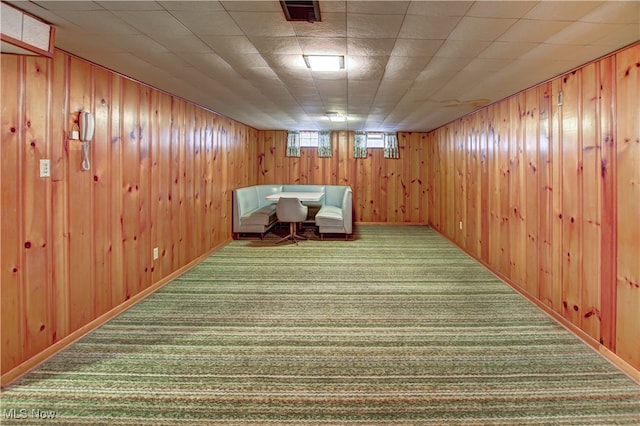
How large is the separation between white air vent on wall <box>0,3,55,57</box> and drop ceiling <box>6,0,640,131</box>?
0.06 m

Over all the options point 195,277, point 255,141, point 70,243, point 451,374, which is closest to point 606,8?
point 451,374

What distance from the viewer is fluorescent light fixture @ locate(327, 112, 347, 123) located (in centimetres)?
538

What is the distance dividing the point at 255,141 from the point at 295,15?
19.6 ft

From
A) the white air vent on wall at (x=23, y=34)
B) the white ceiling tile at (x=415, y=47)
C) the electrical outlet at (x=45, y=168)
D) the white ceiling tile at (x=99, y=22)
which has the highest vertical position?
the white ceiling tile at (x=415, y=47)

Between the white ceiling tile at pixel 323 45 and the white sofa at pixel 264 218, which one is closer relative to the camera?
the white ceiling tile at pixel 323 45

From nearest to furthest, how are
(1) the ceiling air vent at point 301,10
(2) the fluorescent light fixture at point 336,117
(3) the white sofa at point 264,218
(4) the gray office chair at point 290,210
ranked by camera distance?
(1) the ceiling air vent at point 301,10 < (2) the fluorescent light fixture at point 336,117 < (4) the gray office chair at point 290,210 < (3) the white sofa at point 264,218

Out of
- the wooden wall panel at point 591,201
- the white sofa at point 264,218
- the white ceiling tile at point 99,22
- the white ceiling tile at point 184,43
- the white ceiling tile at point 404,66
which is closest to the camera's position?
the white ceiling tile at point 99,22

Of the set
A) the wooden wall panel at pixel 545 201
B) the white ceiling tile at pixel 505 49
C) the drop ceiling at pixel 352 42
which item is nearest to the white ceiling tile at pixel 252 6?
the drop ceiling at pixel 352 42

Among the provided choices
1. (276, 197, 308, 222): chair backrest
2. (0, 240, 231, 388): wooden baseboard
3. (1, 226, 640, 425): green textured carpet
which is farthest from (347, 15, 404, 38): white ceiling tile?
(276, 197, 308, 222): chair backrest

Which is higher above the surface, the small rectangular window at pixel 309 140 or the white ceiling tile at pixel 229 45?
the small rectangular window at pixel 309 140

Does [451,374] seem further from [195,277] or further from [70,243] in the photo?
[195,277]

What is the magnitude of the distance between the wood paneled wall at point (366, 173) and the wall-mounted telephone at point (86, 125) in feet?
17.8

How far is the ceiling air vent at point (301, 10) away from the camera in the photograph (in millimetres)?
1768

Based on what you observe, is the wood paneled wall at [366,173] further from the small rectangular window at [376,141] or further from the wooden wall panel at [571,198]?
the wooden wall panel at [571,198]
